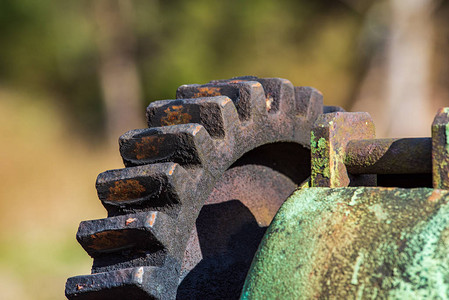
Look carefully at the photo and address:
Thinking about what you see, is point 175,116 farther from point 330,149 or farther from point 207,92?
point 330,149

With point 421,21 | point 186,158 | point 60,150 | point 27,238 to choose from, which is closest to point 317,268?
point 186,158

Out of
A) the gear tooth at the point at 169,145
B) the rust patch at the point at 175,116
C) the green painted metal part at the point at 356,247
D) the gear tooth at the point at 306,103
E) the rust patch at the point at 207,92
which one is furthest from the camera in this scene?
the gear tooth at the point at 306,103

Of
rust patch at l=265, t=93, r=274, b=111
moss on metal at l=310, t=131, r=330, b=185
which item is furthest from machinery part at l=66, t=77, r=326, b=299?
moss on metal at l=310, t=131, r=330, b=185

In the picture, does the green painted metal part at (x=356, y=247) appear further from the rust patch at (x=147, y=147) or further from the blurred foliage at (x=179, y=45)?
the blurred foliage at (x=179, y=45)

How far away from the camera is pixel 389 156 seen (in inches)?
55.7

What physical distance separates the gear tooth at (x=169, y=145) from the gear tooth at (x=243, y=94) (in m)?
0.18

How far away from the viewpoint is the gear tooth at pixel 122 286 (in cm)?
149

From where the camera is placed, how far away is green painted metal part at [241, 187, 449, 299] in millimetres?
1102

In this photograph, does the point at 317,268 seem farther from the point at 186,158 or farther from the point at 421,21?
the point at 421,21

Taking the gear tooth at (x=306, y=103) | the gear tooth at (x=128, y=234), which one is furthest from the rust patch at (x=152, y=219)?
the gear tooth at (x=306, y=103)

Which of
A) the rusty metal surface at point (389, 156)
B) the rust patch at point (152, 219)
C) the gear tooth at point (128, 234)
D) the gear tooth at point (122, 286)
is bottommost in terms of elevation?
the gear tooth at point (122, 286)

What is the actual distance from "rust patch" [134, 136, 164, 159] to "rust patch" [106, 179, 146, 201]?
0.09m

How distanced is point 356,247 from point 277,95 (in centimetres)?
80

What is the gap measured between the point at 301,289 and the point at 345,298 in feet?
0.29
